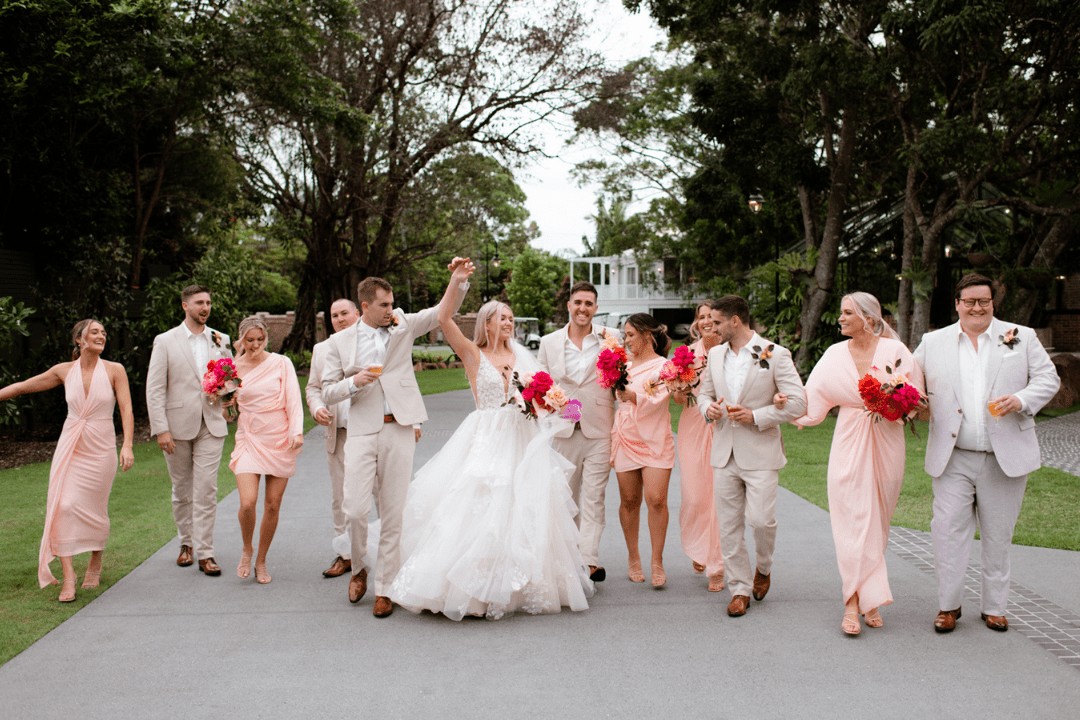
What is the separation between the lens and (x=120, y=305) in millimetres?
14859

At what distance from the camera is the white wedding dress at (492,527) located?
5.26 metres

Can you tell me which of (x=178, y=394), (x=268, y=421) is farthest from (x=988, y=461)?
(x=178, y=394)

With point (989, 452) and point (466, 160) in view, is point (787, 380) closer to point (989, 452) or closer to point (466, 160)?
point (989, 452)

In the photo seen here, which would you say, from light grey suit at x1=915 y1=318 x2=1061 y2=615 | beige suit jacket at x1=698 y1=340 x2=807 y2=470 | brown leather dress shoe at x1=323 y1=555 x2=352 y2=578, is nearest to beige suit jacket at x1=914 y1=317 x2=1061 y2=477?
light grey suit at x1=915 y1=318 x2=1061 y2=615

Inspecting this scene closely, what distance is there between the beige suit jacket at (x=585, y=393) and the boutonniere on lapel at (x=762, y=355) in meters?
1.09

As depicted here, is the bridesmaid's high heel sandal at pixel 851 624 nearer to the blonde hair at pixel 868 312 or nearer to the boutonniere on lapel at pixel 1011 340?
the blonde hair at pixel 868 312

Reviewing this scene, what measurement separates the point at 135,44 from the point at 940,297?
20.8 meters

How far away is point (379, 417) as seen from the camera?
5.71 meters

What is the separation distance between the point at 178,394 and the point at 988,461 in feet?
19.6

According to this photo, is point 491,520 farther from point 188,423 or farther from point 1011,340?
point 1011,340

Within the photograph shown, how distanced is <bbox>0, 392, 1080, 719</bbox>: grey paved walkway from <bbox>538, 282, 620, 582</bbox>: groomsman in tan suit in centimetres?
49

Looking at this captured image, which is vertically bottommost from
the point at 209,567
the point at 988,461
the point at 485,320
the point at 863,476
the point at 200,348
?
the point at 209,567

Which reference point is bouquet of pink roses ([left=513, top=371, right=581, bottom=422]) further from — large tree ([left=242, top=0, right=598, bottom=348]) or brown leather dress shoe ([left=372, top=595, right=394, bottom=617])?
large tree ([left=242, top=0, right=598, bottom=348])

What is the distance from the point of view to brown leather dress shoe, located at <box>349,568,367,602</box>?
18.7 ft
